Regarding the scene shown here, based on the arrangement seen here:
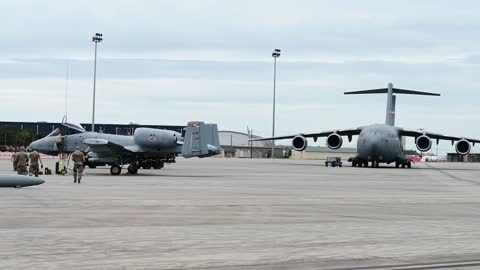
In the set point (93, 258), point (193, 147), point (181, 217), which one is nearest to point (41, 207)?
point (181, 217)

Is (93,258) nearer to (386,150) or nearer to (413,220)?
(413,220)

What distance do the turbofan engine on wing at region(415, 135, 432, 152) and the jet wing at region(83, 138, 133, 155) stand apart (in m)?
32.4

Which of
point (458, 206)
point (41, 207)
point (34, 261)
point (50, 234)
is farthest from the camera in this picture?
point (458, 206)

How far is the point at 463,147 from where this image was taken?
65.4 m

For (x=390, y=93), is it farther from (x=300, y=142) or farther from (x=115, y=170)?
(x=115, y=170)

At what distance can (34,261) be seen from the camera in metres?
9.84

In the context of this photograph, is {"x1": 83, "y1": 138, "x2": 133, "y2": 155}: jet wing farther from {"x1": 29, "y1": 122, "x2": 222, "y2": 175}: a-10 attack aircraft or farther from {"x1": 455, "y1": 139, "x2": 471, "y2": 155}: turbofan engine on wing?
{"x1": 455, "y1": 139, "x2": 471, "y2": 155}: turbofan engine on wing

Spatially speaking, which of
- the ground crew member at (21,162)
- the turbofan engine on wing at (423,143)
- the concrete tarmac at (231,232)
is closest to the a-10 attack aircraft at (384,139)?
the turbofan engine on wing at (423,143)

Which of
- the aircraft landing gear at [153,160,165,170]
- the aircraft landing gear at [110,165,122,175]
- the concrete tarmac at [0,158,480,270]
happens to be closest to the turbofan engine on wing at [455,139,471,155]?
the aircraft landing gear at [153,160,165,170]

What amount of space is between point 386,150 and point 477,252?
167ft

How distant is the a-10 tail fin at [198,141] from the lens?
41.0 metres

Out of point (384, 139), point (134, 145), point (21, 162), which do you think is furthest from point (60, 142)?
Result: point (384, 139)

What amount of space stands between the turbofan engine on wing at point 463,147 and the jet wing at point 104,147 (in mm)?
35805

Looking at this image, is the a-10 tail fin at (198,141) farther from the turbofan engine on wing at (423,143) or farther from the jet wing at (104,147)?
the turbofan engine on wing at (423,143)
